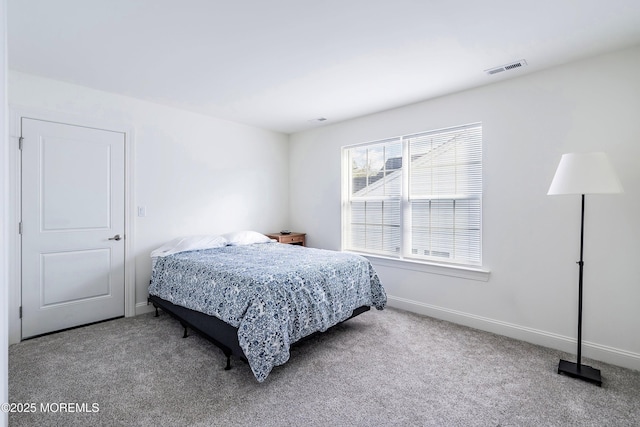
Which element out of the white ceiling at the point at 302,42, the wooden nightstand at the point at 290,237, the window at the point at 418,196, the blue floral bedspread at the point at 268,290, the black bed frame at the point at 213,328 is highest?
the white ceiling at the point at 302,42

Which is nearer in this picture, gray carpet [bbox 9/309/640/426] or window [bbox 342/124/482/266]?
gray carpet [bbox 9/309/640/426]

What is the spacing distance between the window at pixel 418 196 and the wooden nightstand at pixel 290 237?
746mm

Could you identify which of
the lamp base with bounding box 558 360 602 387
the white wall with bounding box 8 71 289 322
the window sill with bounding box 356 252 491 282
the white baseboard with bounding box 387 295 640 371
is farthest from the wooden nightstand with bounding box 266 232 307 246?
the lamp base with bounding box 558 360 602 387

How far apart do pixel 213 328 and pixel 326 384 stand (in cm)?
101

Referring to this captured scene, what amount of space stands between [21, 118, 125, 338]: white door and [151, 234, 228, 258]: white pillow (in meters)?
0.47

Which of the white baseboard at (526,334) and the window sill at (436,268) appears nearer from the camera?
the white baseboard at (526,334)

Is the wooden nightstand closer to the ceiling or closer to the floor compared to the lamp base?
closer to the ceiling

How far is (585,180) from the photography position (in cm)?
209

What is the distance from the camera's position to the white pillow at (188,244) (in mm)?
3324

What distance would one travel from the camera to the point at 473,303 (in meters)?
3.12

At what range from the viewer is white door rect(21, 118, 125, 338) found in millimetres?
2846

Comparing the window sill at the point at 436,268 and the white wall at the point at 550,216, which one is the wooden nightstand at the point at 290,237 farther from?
the white wall at the point at 550,216

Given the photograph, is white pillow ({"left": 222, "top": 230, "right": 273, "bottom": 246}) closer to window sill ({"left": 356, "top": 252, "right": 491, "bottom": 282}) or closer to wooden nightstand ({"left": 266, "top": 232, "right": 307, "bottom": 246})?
wooden nightstand ({"left": 266, "top": 232, "right": 307, "bottom": 246})

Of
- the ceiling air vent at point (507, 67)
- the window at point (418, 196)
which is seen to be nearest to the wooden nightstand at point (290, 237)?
the window at point (418, 196)
